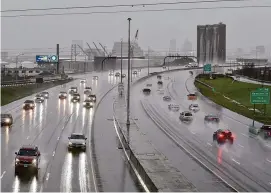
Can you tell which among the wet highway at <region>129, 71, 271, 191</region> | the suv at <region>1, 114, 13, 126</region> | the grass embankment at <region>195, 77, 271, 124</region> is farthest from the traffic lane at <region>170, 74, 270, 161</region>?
the suv at <region>1, 114, 13, 126</region>

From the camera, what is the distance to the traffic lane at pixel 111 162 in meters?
24.3

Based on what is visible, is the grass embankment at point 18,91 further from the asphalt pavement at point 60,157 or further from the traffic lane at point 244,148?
the traffic lane at point 244,148

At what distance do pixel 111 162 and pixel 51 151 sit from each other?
648cm

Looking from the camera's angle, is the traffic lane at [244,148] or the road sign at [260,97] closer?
the traffic lane at [244,148]

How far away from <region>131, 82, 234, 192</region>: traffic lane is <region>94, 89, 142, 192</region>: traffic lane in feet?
11.9

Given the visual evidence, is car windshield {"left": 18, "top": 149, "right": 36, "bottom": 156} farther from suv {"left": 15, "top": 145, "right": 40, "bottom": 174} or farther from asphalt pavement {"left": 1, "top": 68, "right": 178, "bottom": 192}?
asphalt pavement {"left": 1, "top": 68, "right": 178, "bottom": 192}

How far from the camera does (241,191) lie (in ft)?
83.2

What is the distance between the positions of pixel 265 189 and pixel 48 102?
2359 inches

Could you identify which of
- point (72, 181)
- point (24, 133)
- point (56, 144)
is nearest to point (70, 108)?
point (24, 133)

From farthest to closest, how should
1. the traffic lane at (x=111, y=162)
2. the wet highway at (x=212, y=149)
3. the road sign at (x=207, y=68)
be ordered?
1. the road sign at (x=207, y=68)
2. the wet highway at (x=212, y=149)
3. the traffic lane at (x=111, y=162)

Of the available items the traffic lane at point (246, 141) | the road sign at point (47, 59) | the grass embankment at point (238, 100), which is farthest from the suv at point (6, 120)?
the road sign at point (47, 59)

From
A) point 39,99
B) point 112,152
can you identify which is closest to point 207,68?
point 39,99

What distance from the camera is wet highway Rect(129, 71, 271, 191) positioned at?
28.2 m

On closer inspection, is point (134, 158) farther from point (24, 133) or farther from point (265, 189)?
point (24, 133)
